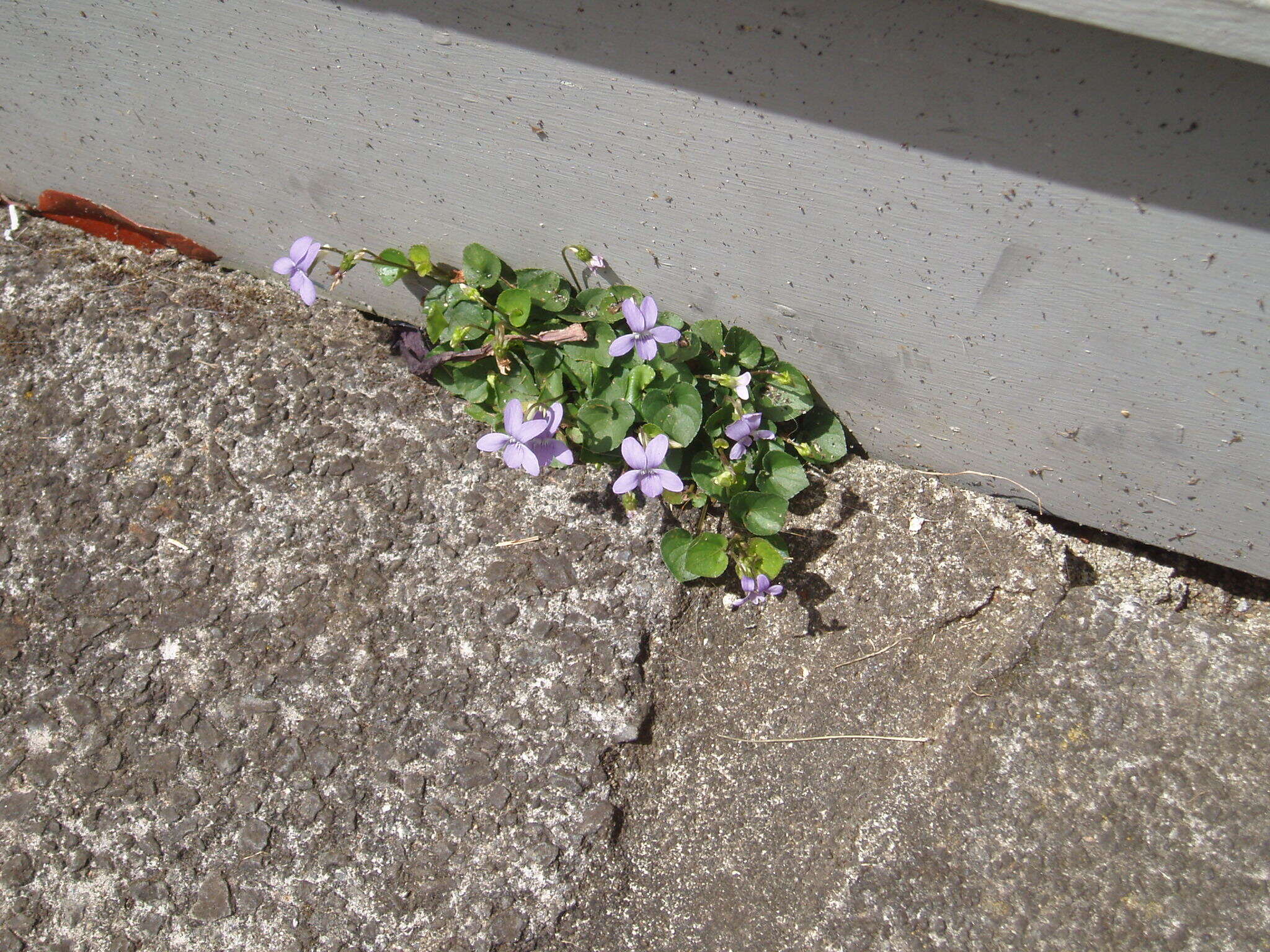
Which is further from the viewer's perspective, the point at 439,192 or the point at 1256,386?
the point at 439,192

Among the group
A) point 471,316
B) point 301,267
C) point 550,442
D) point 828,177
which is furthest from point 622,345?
point 301,267

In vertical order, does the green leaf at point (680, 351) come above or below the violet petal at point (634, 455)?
above

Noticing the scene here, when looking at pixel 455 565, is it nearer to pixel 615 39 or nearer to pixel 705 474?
pixel 705 474

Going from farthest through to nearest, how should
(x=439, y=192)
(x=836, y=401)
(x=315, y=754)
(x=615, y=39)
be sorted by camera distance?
(x=836, y=401), (x=439, y=192), (x=315, y=754), (x=615, y=39)

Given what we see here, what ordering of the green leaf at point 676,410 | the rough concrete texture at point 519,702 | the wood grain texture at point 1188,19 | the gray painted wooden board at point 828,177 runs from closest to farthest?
1. the wood grain texture at point 1188,19
2. the gray painted wooden board at point 828,177
3. the rough concrete texture at point 519,702
4. the green leaf at point 676,410

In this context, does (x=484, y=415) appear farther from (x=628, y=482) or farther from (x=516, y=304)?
(x=628, y=482)

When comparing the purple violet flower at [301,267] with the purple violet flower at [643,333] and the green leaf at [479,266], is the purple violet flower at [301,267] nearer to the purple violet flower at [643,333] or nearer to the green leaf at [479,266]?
the green leaf at [479,266]

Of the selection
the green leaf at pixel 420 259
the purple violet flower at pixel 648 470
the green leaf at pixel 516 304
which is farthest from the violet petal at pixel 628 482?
the green leaf at pixel 420 259

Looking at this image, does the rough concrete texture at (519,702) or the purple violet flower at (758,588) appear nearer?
the rough concrete texture at (519,702)

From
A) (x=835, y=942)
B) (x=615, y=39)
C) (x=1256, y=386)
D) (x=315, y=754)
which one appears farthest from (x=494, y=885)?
(x=1256, y=386)
